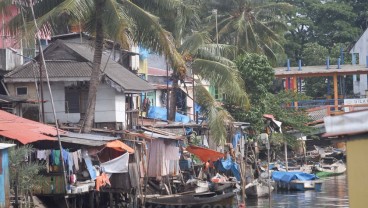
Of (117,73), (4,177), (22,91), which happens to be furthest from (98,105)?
(4,177)

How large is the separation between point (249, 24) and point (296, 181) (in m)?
8.87

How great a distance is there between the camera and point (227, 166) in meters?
33.3

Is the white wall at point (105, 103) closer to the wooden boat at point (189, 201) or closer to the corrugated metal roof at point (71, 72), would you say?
the corrugated metal roof at point (71, 72)

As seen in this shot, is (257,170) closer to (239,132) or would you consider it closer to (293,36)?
(239,132)

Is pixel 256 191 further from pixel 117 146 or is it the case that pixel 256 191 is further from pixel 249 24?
pixel 117 146

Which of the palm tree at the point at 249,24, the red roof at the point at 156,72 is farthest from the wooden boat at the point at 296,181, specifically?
the red roof at the point at 156,72

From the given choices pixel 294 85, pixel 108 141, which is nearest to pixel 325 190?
pixel 294 85

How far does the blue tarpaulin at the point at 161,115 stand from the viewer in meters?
35.5

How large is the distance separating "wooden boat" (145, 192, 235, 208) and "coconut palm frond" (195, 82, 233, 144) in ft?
14.8

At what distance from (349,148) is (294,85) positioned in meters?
42.5

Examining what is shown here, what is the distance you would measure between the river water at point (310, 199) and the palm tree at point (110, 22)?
10.1 meters

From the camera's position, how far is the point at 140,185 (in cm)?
2475

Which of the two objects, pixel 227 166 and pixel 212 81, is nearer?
pixel 212 81

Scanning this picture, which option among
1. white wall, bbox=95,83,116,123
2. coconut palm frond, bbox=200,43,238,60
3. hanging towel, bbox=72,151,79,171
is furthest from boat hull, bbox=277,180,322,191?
hanging towel, bbox=72,151,79,171
